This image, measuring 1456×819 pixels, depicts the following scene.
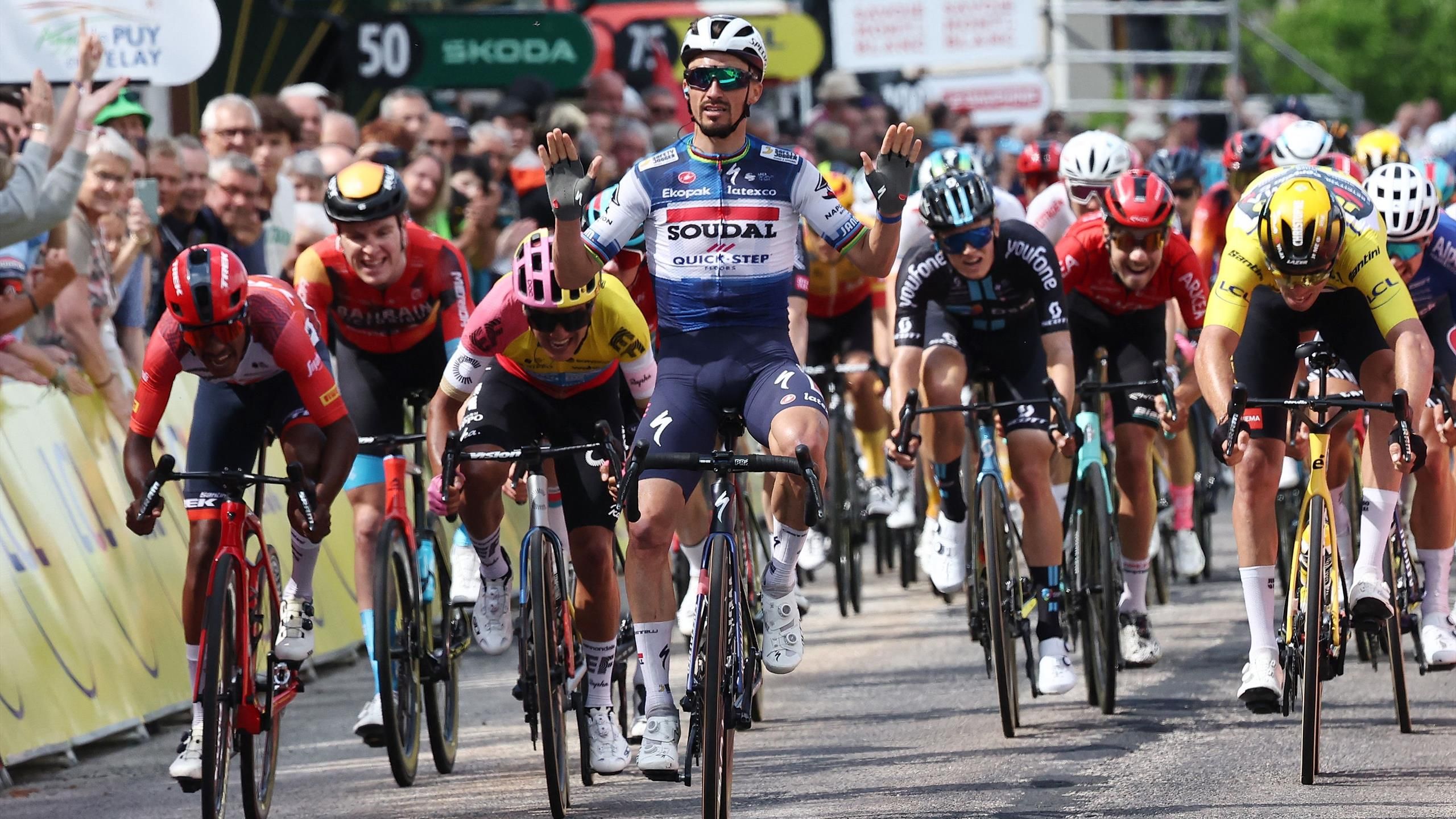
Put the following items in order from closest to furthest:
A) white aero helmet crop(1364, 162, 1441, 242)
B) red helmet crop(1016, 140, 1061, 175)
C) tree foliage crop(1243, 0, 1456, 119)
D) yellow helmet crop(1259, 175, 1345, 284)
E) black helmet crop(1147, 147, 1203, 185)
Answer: yellow helmet crop(1259, 175, 1345, 284) → white aero helmet crop(1364, 162, 1441, 242) → red helmet crop(1016, 140, 1061, 175) → black helmet crop(1147, 147, 1203, 185) → tree foliage crop(1243, 0, 1456, 119)

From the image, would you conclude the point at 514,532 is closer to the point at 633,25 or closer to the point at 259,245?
the point at 259,245

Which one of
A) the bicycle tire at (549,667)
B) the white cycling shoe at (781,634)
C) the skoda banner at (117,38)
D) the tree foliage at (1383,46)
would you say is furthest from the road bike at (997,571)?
the tree foliage at (1383,46)

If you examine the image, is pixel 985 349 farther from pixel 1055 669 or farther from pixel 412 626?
pixel 412 626

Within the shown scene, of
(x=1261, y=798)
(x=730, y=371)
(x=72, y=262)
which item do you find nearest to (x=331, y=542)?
(x=72, y=262)

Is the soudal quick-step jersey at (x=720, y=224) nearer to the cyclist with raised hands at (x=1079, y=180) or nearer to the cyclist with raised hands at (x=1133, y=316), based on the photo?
the cyclist with raised hands at (x=1133, y=316)

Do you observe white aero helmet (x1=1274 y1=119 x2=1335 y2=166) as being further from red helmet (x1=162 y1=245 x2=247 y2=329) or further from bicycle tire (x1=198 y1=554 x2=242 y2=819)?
bicycle tire (x1=198 y1=554 x2=242 y2=819)

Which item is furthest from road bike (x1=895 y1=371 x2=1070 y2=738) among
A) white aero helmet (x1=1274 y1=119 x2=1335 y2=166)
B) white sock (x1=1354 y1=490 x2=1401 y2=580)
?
white aero helmet (x1=1274 y1=119 x2=1335 y2=166)

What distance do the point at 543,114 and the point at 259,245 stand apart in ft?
13.9

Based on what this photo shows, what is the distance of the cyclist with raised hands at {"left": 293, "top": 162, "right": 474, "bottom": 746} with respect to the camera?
8.95m

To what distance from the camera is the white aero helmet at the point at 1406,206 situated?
9430mm

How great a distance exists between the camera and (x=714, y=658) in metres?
7.03

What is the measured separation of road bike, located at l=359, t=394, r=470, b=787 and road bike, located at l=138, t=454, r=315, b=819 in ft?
1.28

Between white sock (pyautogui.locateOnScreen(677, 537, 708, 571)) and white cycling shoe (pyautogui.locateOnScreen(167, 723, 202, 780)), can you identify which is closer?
white cycling shoe (pyautogui.locateOnScreen(167, 723, 202, 780))

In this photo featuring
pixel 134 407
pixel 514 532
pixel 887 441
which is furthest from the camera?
pixel 514 532
